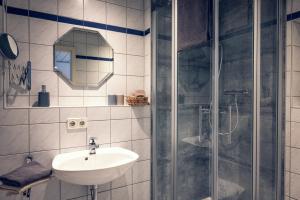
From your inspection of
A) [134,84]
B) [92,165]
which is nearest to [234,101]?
[134,84]

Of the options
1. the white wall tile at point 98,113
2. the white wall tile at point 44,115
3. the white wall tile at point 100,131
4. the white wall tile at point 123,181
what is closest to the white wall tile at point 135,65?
the white wall tile at point 98,113

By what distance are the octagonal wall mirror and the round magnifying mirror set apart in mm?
300

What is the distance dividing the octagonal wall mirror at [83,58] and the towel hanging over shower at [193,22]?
73 cm

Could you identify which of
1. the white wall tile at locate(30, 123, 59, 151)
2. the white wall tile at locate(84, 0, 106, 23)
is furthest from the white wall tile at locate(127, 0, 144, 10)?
the white wall tile at locate(30, 123, 59, 151)

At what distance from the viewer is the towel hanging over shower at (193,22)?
1829mm

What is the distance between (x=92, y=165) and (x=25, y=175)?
1.72ft

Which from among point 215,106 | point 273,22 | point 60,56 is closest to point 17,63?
point 60,56

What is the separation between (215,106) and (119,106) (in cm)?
91

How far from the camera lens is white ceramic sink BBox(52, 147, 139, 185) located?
1360 mm

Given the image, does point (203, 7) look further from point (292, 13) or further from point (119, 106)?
point (119, 106)

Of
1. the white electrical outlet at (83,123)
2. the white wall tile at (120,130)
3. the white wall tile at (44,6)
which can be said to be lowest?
the white wall tile at (120,130)

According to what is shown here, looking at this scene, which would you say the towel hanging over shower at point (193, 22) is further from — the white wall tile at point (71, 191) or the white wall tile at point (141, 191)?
the white wall tile at point (71, 191)

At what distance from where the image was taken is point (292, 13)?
1.47m

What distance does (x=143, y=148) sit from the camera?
2.14 meters
